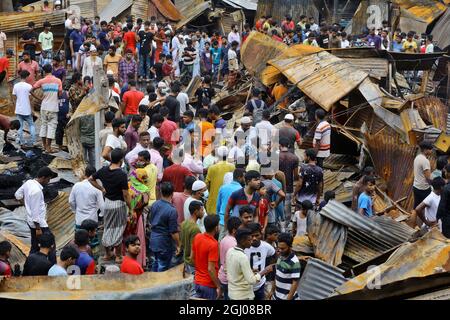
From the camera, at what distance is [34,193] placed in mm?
11484

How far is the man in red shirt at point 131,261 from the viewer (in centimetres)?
955

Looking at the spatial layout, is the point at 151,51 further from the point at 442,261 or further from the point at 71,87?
the point at 442,261

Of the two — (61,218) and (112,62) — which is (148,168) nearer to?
(61,218)

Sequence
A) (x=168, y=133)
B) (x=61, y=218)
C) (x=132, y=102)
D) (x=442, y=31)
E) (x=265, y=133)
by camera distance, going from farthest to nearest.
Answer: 1. (x=442, y=31)
2. (x=132, y=102)
3. (x=265, y=133)
4. (x=168, y=133)
5. (x=61, y=218)

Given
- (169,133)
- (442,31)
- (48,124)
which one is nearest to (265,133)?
(169,133)

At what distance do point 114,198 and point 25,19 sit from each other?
1242 centimetres

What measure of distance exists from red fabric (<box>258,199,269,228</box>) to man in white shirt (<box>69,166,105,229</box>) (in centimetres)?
177

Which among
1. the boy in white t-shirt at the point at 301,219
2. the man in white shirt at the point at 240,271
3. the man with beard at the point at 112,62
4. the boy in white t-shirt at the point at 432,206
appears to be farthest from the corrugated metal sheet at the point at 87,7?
the man in white shirt at the point at 240,271

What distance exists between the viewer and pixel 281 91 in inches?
709

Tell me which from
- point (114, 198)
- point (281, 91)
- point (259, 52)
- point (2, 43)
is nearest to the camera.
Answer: point (114, 198)

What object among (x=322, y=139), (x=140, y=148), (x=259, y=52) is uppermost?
(x=140, y=148)

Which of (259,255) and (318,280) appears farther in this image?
(318,280)

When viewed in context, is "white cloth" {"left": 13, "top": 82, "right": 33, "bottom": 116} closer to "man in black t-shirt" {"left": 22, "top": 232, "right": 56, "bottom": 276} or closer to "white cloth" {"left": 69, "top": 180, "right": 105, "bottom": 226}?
"white cloth" {"left": 69, "top": 180, "right": 105, "bottom": 226}

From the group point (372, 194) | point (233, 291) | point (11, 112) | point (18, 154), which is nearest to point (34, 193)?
point (233, 291)
